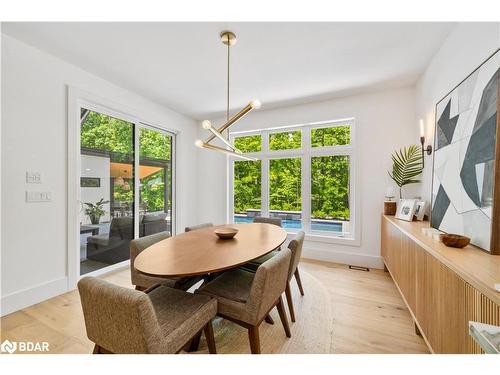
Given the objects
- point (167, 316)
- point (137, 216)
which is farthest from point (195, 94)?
point (167, 316)

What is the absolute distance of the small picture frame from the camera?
239cm

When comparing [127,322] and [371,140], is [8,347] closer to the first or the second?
[127,322]

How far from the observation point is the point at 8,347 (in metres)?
1.70

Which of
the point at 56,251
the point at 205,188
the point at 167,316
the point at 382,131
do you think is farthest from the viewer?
the point at 205,188

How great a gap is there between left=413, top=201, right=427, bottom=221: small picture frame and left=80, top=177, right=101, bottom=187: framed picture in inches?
154

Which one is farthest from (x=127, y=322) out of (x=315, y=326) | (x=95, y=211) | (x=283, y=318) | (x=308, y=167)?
(x=308, y=167)

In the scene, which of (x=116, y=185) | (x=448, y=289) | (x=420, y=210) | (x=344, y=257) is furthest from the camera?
(x=344, y=257)

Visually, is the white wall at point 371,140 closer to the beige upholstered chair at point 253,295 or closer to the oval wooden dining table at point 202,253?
the oval wooden dining table at point 202,253

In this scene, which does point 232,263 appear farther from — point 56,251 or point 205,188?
point 205,188

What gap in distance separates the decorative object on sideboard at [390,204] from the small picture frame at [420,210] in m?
0.45

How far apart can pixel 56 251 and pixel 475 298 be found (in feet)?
11.5

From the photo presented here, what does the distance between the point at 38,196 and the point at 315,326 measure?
3.03m

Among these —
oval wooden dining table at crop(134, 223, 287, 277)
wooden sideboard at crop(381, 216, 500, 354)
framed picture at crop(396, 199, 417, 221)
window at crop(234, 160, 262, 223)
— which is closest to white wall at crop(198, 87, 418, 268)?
framed picture at crop(396, 199, 417, 221)

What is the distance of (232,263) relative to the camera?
142 cm
